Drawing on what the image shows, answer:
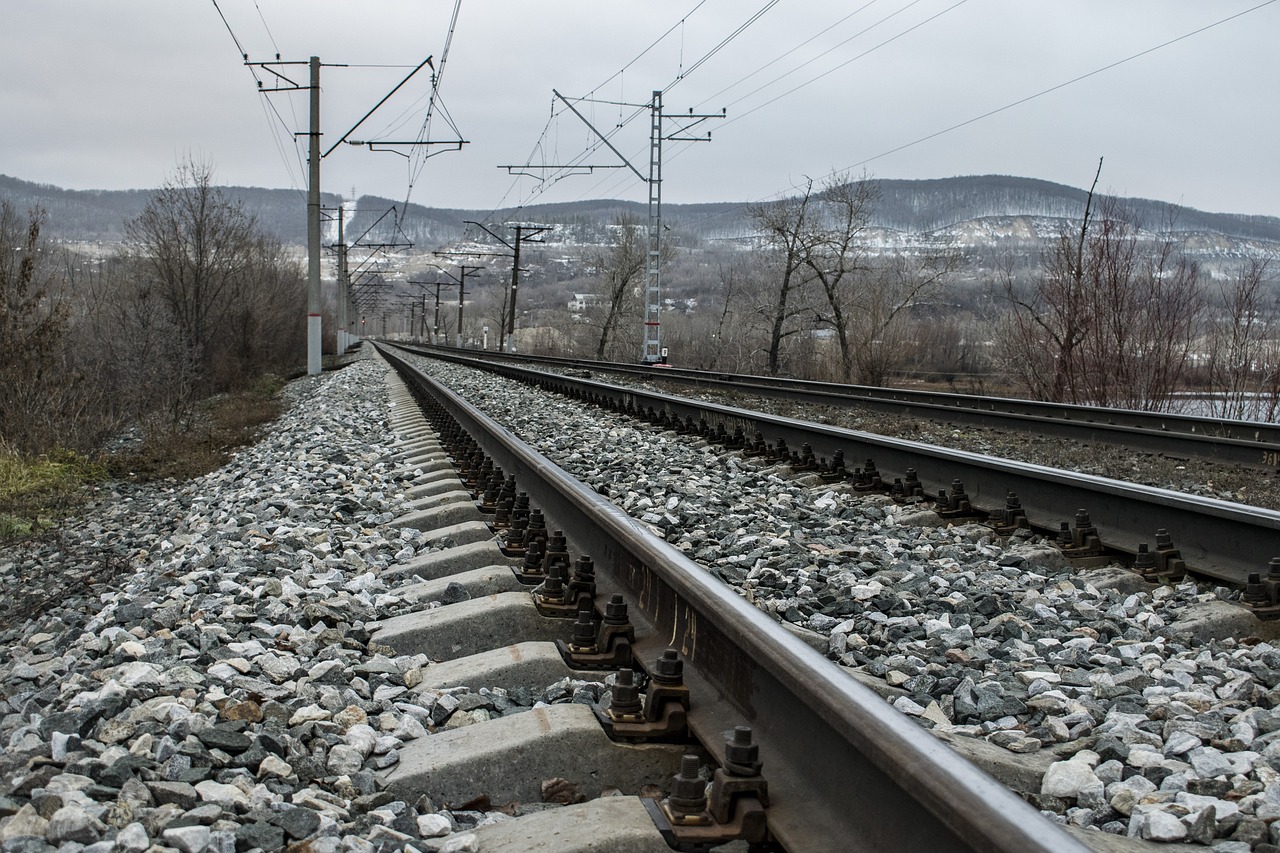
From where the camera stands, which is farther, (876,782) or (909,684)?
(909,684)

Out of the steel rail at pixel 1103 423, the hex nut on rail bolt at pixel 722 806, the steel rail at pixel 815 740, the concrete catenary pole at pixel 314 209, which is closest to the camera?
the steel rail at pixel 815 740

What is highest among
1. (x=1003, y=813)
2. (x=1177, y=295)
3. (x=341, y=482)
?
(x=1177, y=295)

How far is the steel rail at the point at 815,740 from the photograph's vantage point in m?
1.62

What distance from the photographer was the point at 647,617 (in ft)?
11.3

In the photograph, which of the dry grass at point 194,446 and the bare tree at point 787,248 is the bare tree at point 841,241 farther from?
the dry grass at point 194,446

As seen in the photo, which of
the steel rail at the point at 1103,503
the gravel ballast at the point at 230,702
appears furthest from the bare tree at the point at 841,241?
the gravel ballast at the point at 230,702

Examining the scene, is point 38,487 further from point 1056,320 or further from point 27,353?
point 1056,320

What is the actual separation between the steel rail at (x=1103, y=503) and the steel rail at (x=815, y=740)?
2342 mm

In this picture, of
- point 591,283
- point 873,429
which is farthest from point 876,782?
point 591,283

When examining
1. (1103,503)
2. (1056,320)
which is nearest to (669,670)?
(1103,503)

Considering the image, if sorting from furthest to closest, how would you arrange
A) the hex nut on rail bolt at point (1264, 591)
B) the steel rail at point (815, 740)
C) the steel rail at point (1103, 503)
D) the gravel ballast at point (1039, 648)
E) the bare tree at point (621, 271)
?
the bare tree at point (621, 271)
the steel rail at point (1103, 503)
the hex nut on rail bolt at point (1264, 591)
the gravel ballast at point (1039, 648)
the steel rail at point (815, 740)

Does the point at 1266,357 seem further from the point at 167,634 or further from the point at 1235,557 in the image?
the point at 167,634

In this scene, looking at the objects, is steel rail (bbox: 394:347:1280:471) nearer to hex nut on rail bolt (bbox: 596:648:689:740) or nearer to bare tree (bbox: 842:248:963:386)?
hex nut on rail bolt (bbox: 596:648:689:740)

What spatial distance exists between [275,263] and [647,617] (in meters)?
53.5
